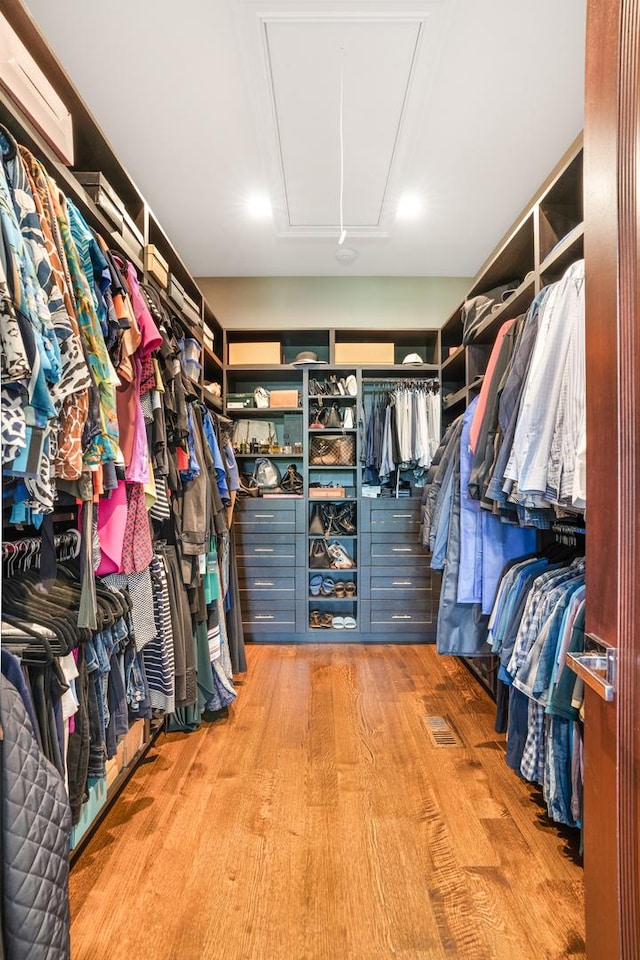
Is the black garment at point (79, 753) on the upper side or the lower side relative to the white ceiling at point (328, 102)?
lower

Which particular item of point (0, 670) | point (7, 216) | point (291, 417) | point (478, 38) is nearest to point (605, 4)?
point (7, 216)

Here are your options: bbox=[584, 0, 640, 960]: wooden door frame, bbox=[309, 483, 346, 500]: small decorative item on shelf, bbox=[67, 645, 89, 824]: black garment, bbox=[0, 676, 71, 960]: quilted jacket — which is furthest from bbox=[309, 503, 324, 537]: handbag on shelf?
bbox=[584, 0, 640, 960]: wooden door frame

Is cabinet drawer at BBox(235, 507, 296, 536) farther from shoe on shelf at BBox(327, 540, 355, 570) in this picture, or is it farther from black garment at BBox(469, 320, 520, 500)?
black garment at BBox(469, 320, 520, 500)

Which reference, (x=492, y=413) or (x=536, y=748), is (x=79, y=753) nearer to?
(x=536, y=748)

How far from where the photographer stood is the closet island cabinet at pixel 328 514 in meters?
3.38

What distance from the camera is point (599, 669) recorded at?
0.63 metres

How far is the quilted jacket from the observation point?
79 centimetres

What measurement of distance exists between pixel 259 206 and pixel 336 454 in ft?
5.65

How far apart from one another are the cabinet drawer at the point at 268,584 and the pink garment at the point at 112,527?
2.03m

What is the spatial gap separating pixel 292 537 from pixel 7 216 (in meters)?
2.71

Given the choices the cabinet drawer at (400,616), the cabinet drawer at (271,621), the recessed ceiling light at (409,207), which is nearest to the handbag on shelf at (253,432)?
the cabinet drawer at (271,621)

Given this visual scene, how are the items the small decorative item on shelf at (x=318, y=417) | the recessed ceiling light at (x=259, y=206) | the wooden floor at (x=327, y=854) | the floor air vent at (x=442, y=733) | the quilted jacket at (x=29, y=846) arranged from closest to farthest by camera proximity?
the quilted jacket at (x=29, y=846) < the wooden floor at (x=327, y=854) < the floor air vent at (x=442, y=733) < the recessed ceiling light at (x=259, y=206) < the small decorative item on shelf at (x=318, y=417)

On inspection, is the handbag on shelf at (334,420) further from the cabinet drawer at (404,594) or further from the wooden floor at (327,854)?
the wooden floor at (327,854)

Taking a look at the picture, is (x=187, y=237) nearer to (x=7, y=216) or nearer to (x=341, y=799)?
(x=7, y=216)
